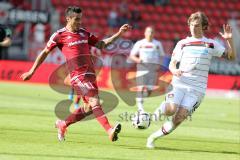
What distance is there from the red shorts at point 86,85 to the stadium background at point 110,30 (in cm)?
874

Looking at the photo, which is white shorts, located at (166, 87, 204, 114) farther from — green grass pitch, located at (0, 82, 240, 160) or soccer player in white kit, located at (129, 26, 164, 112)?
soccer player in white kit, located at (129, 26, 164, 112)

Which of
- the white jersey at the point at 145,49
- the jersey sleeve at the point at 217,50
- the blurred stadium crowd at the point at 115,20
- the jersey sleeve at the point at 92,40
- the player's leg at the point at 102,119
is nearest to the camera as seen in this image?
the player's leg at the point at 102,119

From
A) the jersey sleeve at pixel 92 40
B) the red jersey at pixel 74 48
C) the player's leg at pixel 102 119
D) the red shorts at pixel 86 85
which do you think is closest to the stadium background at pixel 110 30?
the jersey sleeve at pixel 92 40

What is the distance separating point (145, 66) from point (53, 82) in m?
3.70

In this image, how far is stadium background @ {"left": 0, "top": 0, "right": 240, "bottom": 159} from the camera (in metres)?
29.7

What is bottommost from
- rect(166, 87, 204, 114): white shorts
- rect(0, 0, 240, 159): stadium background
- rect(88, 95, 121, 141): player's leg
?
rect(0, 0, 240, 159): stadium background

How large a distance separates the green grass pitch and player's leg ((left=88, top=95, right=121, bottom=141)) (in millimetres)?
280

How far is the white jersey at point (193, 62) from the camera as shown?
11750 mm

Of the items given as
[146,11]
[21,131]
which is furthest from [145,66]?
[146,11]

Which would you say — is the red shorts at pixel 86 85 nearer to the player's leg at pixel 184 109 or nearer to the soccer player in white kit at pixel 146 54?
the player's leg at pixel 184 109

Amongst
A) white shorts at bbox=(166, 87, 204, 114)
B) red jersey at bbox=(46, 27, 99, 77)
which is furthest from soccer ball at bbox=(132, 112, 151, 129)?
red jersey at bbox=(46, 27, 99, 77)

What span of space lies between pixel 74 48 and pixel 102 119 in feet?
4.57

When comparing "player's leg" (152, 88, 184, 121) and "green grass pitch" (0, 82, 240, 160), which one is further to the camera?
"player's leg" (152, 88, 184, 121)

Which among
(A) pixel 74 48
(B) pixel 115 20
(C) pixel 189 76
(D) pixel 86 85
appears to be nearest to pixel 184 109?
(C) pixel 189 76
